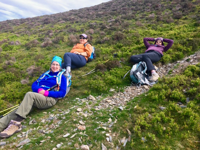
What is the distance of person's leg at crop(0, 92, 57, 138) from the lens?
3.66 m

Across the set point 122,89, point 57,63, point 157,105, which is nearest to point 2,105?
point 57,63

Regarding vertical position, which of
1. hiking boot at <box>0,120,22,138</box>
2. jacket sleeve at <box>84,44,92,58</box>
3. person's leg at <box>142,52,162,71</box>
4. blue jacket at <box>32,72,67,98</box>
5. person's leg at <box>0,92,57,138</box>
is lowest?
hiking boot at <box>0,120,22,138</box>

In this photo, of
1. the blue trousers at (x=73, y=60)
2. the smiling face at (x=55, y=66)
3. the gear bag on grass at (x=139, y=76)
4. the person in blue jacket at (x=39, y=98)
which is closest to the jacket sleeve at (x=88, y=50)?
the blue trousers at (x=73, y=60)

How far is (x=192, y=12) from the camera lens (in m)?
15.2

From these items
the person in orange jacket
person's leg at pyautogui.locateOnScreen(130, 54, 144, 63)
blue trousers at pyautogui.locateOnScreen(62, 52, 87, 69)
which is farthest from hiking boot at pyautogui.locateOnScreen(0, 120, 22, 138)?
person's leg at pyautogui.locateOnScreen(130, 54, 144, 63)

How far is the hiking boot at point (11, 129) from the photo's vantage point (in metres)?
3.51

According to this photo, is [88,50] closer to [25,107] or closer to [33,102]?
[33,102]

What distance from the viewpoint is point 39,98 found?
14.5 feet

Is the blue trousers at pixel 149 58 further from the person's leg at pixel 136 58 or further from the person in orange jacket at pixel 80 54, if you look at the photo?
the person in orange jacket at pixel 80 54

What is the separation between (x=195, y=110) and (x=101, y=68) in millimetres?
4769

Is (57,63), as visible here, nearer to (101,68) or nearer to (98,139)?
(101,68)

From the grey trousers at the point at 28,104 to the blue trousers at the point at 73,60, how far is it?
2.67 metres

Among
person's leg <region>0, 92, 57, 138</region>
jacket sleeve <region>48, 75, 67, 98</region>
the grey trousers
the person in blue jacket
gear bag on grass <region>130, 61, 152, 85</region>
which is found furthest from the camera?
gear bag on grass <region>130, 61, 152, 85</region>

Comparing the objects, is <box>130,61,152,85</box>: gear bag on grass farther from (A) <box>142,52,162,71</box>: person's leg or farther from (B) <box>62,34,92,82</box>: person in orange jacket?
(B) <box>62,34,92,82</box>: person in orange jacket
